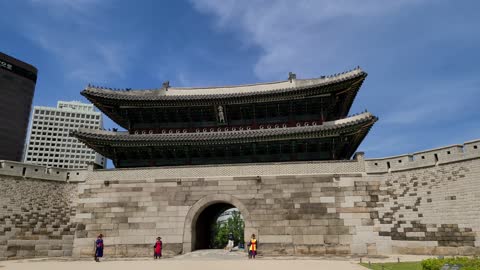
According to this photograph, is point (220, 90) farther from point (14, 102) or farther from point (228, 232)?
point (14, 102)

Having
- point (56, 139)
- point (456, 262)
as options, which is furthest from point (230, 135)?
point (56, 139)

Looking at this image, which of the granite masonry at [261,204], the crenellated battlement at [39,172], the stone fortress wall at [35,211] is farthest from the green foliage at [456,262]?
the crenellated battlement at [39,172]

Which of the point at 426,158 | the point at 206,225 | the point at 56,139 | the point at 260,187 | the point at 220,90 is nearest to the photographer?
the point at 426,158

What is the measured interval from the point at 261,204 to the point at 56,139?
105 metres

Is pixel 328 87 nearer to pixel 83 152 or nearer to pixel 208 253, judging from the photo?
pixel 208 253

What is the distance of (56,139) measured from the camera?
103m

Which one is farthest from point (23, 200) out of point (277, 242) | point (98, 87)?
point (277, 242)

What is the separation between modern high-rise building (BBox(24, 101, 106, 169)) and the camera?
3964 inches

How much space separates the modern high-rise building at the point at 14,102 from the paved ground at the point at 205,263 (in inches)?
1717

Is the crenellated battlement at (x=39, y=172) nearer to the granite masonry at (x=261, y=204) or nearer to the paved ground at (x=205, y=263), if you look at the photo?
the granite masonry at (x=261, y=204)

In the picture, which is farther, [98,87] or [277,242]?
A: [98,87]

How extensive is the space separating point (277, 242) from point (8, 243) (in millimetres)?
14573

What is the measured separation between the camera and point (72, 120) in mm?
106750

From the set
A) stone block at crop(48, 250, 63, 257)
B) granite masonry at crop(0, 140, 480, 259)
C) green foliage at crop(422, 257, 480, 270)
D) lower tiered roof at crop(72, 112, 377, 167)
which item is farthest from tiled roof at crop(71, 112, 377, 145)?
green foliage at crop(422, 257, 480, 270)
